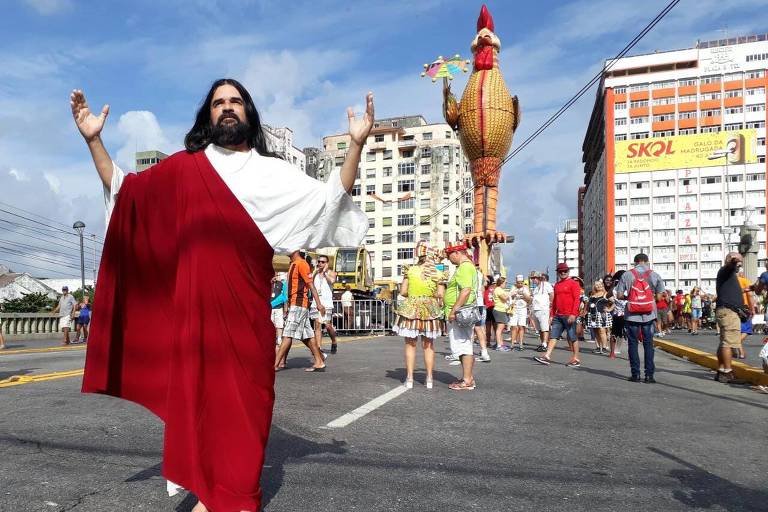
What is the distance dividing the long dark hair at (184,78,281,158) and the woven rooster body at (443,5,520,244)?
2844cm

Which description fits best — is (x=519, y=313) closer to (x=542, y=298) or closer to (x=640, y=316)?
(x=542, y=298)

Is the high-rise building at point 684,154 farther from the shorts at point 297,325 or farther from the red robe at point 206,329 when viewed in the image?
the red robe at point 206,329

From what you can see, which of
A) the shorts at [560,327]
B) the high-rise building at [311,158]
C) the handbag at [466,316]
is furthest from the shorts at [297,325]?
the high-rise building at [311,158]

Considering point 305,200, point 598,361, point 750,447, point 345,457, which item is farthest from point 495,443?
point 598,361

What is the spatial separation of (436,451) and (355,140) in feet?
8.22

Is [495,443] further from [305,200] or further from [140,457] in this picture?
[305,200]

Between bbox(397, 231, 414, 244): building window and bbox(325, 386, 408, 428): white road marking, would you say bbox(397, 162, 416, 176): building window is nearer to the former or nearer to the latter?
bbox(397, 231, 414, 244): building window

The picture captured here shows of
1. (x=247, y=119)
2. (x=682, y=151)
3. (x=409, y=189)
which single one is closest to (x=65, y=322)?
(x=247, y=119)

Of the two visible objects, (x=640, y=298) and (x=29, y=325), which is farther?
(x=29, y=325)

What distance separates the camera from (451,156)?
302 feet

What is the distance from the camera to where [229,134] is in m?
2.92

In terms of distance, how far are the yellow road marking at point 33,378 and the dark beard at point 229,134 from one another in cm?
596

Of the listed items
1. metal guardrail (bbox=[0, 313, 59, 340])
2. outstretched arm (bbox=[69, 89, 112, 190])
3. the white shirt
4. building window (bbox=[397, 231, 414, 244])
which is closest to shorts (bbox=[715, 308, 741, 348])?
the white shirt

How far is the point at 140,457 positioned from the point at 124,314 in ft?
4.81
